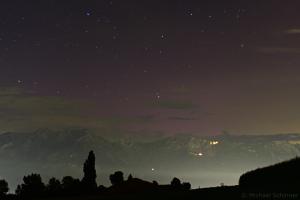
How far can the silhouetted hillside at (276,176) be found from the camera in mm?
44056

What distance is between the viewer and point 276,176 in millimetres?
45562

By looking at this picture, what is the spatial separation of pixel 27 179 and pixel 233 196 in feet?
239

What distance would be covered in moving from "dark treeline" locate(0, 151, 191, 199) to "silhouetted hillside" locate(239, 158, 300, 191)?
1400 centimetres

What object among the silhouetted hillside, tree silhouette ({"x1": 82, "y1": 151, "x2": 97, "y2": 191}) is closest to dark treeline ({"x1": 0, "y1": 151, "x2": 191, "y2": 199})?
tree silhouette ({"x1": 82, "y1": 151, "x2": 97, "y2": 191})

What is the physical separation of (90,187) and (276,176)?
4812 centimetres

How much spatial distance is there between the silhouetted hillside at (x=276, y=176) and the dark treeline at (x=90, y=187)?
45.9 ft

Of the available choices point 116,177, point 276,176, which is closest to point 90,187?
point 116,177

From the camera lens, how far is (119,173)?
102812 mm

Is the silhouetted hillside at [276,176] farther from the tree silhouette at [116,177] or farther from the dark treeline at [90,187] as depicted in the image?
the tree silhouette at [116,177]

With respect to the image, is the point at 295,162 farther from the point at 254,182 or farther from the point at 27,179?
the point at 27,179

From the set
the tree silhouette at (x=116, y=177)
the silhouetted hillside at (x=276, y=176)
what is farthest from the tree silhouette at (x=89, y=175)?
the silhouetted hillside at (x=276, y=176)

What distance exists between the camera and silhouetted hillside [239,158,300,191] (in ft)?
145

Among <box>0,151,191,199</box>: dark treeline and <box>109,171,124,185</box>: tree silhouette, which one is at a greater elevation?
<box>109,171,124,185</box>: tree silhouette

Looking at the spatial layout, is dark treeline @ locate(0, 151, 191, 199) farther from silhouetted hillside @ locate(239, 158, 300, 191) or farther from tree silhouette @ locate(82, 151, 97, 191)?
silhouetted hillside @ locate(239, 158, 300, 191)
